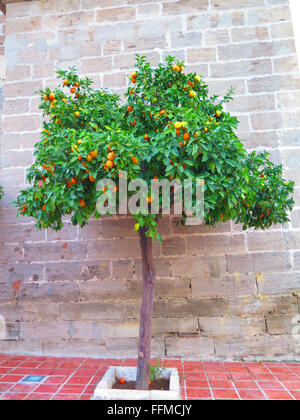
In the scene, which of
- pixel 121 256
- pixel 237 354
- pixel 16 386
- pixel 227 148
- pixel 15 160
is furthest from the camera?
pixel 15 160

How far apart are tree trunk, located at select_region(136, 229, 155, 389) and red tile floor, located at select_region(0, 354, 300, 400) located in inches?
15.3

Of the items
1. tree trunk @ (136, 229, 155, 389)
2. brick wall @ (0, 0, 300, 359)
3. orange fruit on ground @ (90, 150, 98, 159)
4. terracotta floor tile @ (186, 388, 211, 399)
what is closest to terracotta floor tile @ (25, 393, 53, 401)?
tree trunk @ (136, 229, 155, 389)

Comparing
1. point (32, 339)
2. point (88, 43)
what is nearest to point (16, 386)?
point (32, 339)

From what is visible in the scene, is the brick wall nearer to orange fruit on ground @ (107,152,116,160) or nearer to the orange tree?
the orange tree

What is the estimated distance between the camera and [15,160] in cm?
375

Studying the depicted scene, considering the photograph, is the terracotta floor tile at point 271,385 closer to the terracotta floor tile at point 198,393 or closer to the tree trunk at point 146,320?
the terracotta floor tile at point 198,393

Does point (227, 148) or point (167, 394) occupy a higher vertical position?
point (227, 148)

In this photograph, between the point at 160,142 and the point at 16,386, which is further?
the point at 16,386

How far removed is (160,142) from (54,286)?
7.51ft

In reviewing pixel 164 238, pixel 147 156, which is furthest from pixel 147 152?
pixel 164 238

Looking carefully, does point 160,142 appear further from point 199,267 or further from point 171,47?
point 171,47

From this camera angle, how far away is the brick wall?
3254mm

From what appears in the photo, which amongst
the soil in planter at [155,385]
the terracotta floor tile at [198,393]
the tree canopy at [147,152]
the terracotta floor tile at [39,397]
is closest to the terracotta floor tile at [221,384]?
the terracotta floor tile at [198,393]

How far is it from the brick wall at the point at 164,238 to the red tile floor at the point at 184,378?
15 cm
